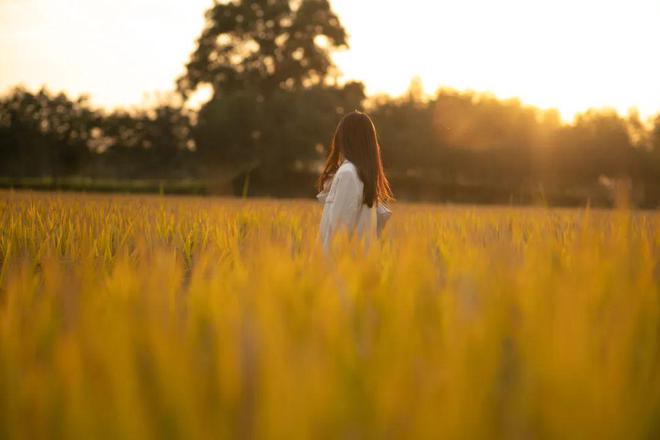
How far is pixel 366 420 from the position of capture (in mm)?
685

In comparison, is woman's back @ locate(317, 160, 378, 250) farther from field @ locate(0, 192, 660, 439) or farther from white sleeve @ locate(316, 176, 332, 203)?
field @ locate(0, 192, 660, 439)

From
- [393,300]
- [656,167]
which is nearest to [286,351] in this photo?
[393,300]

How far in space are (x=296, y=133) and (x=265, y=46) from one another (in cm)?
618

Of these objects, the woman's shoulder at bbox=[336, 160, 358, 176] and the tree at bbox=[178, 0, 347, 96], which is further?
the tree at bbox=[178, 0, 347, 96]

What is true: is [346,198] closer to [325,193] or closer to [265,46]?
[325,193]

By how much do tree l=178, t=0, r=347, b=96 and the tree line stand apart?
0.20 feet

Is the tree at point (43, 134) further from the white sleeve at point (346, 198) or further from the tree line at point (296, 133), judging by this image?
the white sleeve at point (346, 198)

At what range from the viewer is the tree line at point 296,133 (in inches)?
1041

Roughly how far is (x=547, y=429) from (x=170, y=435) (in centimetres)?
45

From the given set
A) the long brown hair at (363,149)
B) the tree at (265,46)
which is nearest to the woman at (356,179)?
the long brown hair at (363,149)

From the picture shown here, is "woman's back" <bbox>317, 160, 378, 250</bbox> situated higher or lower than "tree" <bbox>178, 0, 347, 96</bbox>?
lower

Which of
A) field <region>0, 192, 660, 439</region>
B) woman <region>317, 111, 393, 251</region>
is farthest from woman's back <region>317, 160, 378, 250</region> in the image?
field <region>0, 192, 660, 439</region>

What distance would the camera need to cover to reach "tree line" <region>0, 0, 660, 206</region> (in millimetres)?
26453

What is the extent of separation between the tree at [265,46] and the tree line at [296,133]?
62 mm
